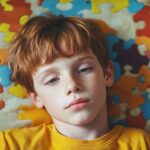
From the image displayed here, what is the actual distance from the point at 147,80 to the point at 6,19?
0.44 m

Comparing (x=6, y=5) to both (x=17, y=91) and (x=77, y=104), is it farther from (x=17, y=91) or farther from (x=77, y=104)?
(x=77, y=104)

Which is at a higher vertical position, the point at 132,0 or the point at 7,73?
the point at 132,0

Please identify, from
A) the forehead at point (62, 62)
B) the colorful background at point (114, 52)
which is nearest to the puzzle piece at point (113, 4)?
the colorful background at point (114, 52)

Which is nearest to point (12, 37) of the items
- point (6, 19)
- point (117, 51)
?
point (6, 19)

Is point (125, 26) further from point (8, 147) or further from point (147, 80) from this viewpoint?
point (8, 147)

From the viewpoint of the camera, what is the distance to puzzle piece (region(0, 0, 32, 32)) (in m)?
1.22

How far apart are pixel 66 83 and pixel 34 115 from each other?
0.20 meters

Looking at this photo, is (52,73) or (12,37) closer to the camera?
(52,73)

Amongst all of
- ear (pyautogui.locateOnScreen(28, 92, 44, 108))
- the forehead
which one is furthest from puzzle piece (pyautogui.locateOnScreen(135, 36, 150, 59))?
ear (pyautogui.locateOnScreen(28, 92, 44, 108))

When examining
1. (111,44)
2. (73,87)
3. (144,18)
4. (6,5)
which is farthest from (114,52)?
(6,5)

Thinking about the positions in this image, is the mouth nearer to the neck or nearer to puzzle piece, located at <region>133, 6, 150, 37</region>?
the neck

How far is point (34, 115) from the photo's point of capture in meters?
1.19

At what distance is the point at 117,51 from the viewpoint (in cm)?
122

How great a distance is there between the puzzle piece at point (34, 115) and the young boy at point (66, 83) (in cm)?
2
